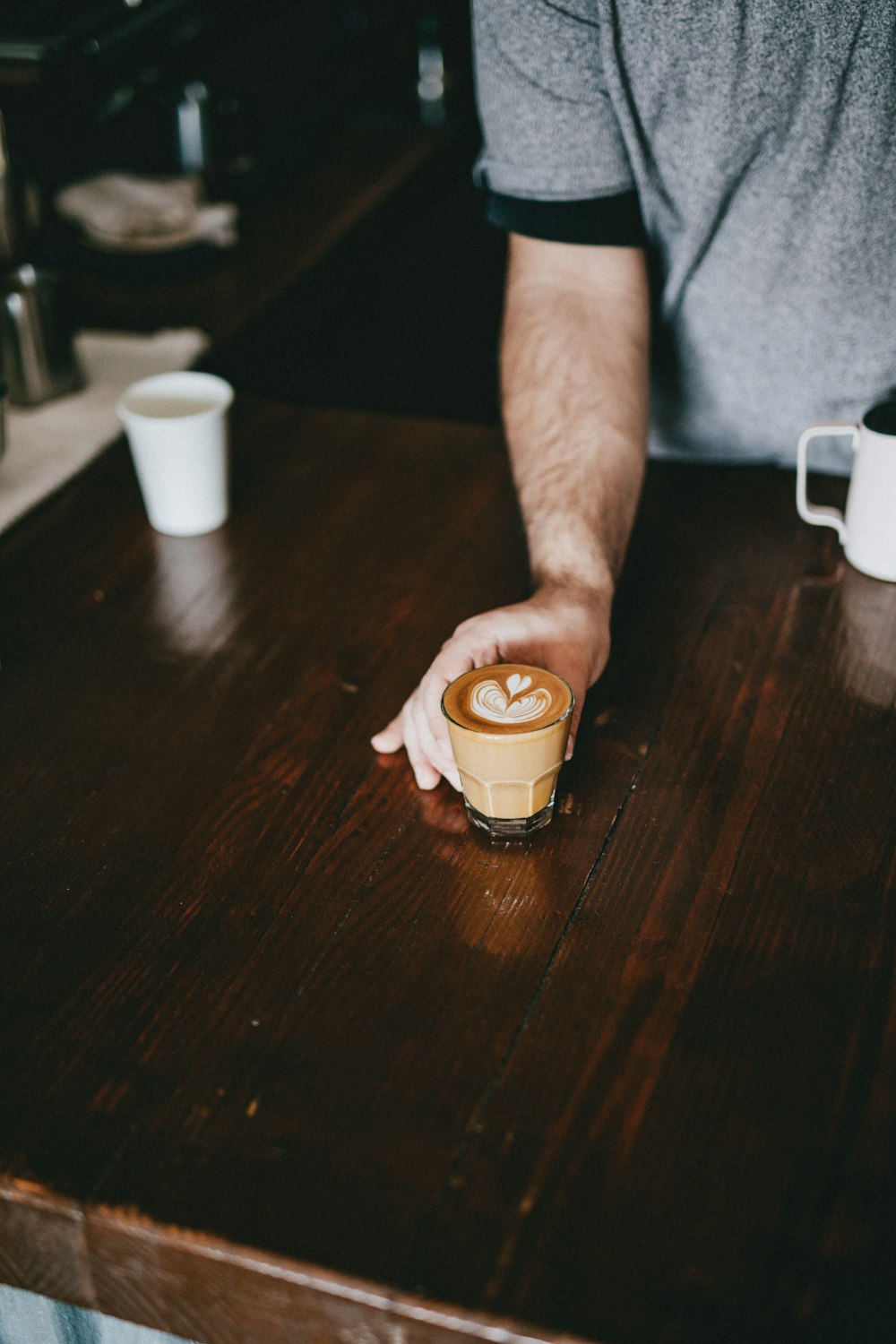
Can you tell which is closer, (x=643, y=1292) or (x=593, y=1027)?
(x=643, y=1292)

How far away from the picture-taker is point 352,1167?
0.70 meters

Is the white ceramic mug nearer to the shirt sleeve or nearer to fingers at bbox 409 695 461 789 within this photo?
the shirt sleeve

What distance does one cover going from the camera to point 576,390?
1.35 metres

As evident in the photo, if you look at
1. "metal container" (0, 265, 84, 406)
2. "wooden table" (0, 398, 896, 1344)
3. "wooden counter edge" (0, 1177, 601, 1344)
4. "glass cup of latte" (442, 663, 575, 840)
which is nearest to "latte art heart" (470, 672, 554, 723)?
"glass cup of latte" (442, 663, 575, 840)

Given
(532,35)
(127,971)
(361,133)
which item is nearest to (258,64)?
(361,133)

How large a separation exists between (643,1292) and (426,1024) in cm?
22

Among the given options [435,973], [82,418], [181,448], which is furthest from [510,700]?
[82,418]

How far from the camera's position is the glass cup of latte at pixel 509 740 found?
89 cm

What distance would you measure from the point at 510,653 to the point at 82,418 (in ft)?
2.95

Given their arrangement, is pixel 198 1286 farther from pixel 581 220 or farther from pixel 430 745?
pixel 581 220

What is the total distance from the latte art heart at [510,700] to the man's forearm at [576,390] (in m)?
0.29

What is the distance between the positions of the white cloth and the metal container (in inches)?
0.9

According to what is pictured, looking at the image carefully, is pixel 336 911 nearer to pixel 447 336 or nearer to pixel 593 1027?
pixel 593 1027

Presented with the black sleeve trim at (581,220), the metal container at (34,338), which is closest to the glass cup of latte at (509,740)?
the black sleeve trim at (581,220)
